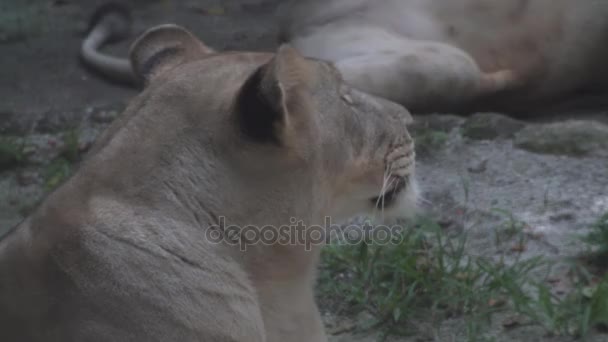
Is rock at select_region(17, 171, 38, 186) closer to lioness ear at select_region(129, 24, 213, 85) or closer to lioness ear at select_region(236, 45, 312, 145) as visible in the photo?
lioness ear at select_region(129, 24, 213, 85)

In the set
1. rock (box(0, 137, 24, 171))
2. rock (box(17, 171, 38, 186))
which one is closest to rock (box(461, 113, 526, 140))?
rock (box(17, 171, 38, 186))

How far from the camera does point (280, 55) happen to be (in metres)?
2.04

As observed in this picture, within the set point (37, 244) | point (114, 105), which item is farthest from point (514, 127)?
point (37, 244)

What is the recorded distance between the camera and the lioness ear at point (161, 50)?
253cm

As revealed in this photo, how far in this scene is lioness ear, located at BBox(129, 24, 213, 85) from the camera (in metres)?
2.53

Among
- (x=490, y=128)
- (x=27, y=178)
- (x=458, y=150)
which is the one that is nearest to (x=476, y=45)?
(x=490, y=128)

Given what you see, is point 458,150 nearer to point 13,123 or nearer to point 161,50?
point 161,50

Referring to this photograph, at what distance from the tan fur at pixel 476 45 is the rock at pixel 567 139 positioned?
2.34ft

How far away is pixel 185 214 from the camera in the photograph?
212 centimetres

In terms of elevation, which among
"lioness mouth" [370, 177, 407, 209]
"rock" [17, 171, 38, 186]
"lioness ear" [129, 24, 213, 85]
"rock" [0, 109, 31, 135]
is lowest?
"rock" [0, 109, 31, 135]

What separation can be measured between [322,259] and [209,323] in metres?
1.55

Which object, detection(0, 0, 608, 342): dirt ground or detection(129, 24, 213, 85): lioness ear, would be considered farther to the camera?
detection(0, 0, 608, 342): dirt ground

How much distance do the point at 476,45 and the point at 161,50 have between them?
2.81m

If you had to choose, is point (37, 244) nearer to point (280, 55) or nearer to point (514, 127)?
point (280, 55)
